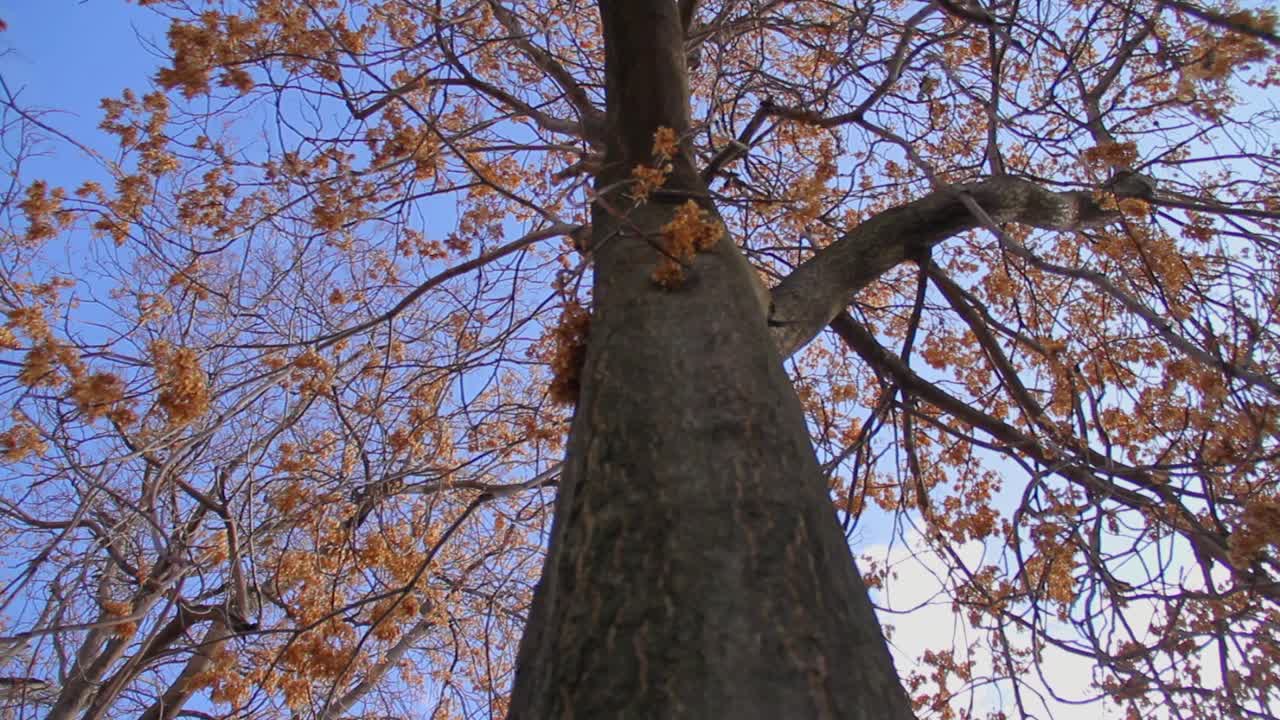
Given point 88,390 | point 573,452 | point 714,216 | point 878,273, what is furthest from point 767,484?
point 88,390

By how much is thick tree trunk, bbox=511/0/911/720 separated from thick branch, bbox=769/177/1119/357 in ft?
2.30

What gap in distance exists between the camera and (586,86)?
4.66 m

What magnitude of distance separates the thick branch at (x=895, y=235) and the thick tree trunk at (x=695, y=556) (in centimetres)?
70

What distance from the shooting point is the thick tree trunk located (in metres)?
0.86

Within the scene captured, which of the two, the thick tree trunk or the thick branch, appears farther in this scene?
the thick branch

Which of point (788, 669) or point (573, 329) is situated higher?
point (573, 329)

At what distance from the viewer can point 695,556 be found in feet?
3.27

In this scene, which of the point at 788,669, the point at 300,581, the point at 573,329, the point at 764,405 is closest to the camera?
the point at 788,669

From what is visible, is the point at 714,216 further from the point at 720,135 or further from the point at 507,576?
the point at 507,576

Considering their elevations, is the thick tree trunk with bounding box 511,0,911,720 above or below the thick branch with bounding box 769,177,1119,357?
below

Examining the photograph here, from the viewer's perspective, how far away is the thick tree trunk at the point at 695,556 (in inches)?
34.0

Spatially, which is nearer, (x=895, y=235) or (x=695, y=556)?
(x=695, y=556)

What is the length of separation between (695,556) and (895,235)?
1.89 metres

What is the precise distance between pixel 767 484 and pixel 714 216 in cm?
128
